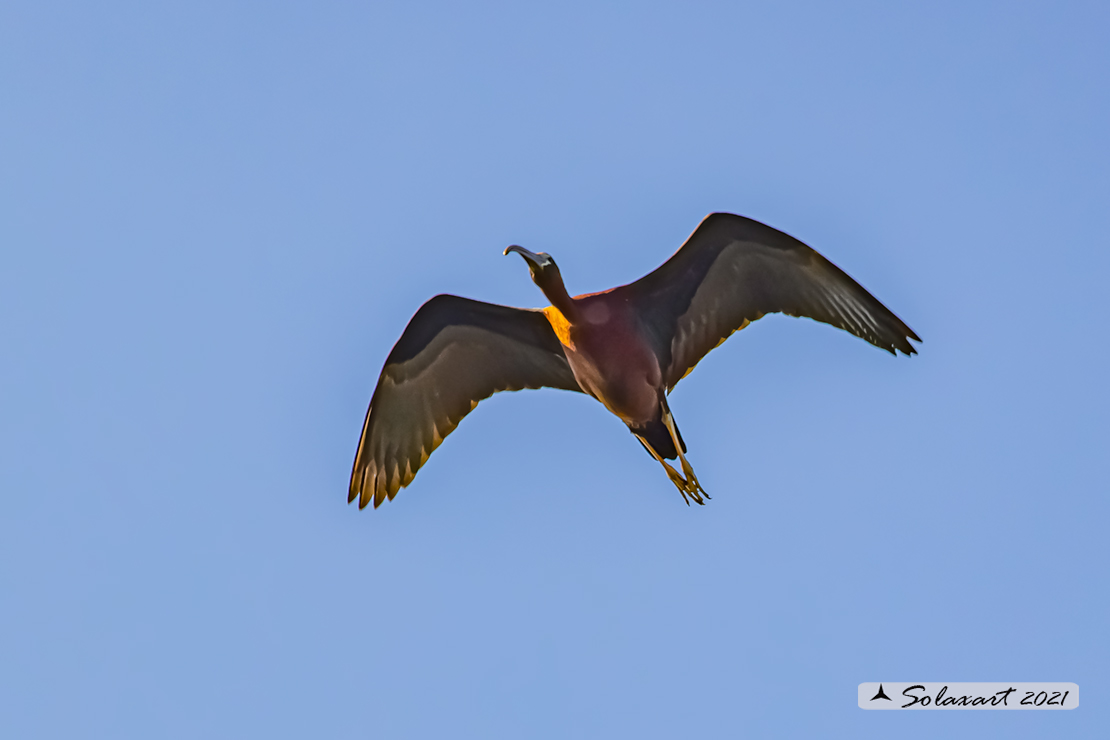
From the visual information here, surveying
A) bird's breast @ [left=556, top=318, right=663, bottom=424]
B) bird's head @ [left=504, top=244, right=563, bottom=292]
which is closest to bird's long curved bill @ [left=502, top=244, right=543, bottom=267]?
bird's head @ [left=504, top=244, right=563, bottom=292]

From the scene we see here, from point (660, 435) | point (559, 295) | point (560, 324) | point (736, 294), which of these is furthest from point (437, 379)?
point (736, 294)

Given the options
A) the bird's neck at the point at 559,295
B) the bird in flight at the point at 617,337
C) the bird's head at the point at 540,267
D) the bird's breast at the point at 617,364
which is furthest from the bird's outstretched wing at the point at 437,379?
the bird's head at the point at 540,267

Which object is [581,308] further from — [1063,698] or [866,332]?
[1063,698]

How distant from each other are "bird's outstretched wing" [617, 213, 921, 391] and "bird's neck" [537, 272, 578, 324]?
0.84m

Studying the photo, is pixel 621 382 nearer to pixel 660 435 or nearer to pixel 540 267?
pixel 660 435

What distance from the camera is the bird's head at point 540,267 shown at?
802 centimetres

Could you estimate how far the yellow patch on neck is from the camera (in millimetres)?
8467

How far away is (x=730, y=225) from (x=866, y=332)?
1.71m

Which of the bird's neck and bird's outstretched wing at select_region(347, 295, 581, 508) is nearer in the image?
the bird's neck

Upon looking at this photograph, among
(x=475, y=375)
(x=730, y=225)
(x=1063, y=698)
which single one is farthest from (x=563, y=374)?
(x=1063, y=698)

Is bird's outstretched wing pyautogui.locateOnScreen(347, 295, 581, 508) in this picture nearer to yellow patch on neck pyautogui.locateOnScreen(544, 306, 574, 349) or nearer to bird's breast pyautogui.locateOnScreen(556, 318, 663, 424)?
yellow patch on neck pyautogui.locateOnScreen(544, 306, 574, 349)

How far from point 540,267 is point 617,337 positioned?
1042 millimetres

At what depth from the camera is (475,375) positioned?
32.2 feet

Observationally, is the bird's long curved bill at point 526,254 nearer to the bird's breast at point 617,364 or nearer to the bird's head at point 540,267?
the bird's head at point 540,267
